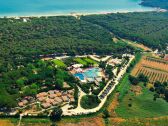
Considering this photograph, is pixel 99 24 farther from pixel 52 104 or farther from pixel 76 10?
pixel 52 104

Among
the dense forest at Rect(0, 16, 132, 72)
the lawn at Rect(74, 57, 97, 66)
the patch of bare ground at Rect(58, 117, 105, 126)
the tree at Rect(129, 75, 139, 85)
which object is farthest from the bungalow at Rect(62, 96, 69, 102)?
the lawn at Rect(74, 57, 97, 66)

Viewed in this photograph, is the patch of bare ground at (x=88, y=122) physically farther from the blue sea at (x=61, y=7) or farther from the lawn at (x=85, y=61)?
the blue sea at (x=61, y=7)

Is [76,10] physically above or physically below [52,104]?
above

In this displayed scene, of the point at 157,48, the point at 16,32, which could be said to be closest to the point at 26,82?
the point at 16,32

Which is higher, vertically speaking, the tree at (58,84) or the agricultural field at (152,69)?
the tree at (58,84)

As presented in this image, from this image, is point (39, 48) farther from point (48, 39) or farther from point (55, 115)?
point (55, 115)

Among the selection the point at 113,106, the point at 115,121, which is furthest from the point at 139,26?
the point at 115,121

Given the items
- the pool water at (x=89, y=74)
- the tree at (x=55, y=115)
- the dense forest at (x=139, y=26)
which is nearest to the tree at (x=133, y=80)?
the pool water at (x=89, y=74)
